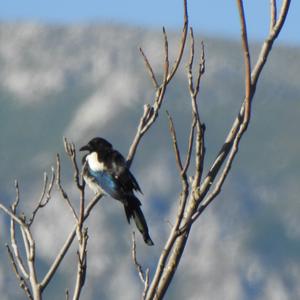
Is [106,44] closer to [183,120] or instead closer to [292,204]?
[183,120]

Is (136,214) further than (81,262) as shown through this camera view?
Yes

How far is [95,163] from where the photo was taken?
7332mm

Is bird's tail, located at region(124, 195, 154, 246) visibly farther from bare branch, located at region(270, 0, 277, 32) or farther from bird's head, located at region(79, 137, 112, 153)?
bare branch, located at region(270, 0, 277, 32)

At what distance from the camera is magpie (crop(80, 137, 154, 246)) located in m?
6.39

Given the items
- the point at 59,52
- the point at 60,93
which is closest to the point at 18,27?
the point at 59,52

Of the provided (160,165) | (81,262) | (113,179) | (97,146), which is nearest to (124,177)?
(113,179)

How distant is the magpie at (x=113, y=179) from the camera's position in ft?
21.0

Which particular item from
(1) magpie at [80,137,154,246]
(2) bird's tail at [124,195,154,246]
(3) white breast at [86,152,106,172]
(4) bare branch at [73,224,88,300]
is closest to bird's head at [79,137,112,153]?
(1) magpie at [80,137,154,246]

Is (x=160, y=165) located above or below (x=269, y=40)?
below

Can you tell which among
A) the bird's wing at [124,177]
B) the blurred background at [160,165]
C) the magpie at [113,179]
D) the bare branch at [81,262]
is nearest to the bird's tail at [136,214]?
the magpie at [113,179]

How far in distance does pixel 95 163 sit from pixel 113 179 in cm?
42

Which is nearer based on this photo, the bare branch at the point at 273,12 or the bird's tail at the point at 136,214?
the bare branch at the point at 273,12

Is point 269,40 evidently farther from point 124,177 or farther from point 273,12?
point 124,177

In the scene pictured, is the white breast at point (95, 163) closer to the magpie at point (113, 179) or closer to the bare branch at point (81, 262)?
the magpie at point (113, 179)
